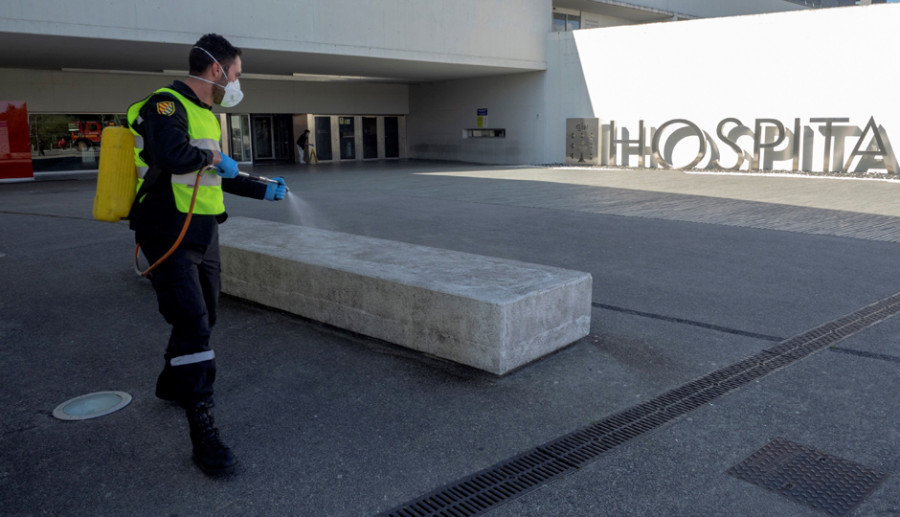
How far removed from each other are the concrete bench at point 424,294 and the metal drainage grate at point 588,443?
0.94 m

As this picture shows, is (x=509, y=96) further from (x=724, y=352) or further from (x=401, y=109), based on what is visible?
(x=724, y=352)

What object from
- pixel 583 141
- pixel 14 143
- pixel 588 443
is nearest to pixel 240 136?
pixel 14 143

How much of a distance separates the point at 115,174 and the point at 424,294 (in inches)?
82.2

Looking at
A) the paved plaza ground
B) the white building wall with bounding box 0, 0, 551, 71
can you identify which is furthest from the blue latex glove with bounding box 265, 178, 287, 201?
the white building wall with bounding box 0, 0, 551, 71

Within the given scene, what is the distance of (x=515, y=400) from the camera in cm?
421

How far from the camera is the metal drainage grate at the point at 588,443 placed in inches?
123

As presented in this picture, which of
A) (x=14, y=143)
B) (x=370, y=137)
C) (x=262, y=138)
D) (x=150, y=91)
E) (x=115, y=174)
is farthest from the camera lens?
(x=370, y=137)

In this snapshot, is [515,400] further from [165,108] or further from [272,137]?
[272,137]

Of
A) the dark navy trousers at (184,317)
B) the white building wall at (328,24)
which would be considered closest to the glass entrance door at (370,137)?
the white building wall at (328,24)

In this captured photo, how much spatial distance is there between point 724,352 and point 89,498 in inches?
160

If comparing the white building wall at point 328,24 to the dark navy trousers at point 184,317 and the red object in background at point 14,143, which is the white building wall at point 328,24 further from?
the dark navy trousers at point 184,317

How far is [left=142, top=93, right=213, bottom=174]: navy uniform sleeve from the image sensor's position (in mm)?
3305

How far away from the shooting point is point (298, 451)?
11.8 feet

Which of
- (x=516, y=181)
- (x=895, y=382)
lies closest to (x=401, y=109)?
(x=516, y=181)
